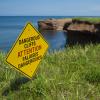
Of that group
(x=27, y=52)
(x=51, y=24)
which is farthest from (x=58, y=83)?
(x=51, y=24)

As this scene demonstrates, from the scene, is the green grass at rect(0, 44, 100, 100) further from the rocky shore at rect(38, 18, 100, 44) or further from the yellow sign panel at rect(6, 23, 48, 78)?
the rocky shore at rect(38, 18, 100, 44)

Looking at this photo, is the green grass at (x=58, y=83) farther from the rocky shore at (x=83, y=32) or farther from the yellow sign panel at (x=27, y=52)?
the rocky shore at (x=83, y=32)

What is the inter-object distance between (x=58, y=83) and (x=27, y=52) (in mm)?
894

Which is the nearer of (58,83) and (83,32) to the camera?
(58,83)

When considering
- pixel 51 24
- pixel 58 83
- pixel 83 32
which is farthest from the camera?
pixel 51 24

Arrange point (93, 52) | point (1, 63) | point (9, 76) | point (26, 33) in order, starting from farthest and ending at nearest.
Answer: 1. point (93, 52)
2. point (1, 63)
3. point (9, 76)
4. point (26, 33)

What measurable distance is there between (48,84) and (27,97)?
52 centimetres

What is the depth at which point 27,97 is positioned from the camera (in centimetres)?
665

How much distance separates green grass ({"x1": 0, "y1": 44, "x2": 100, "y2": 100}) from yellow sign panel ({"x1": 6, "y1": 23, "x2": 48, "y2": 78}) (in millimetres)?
300

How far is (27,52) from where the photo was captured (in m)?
7.11

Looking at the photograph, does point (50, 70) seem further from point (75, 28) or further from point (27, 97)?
point (75, 28)

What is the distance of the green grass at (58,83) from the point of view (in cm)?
668

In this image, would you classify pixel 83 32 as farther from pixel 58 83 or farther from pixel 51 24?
pixel 58 83

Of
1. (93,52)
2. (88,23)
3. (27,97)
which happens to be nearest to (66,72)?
A: (27,97)
